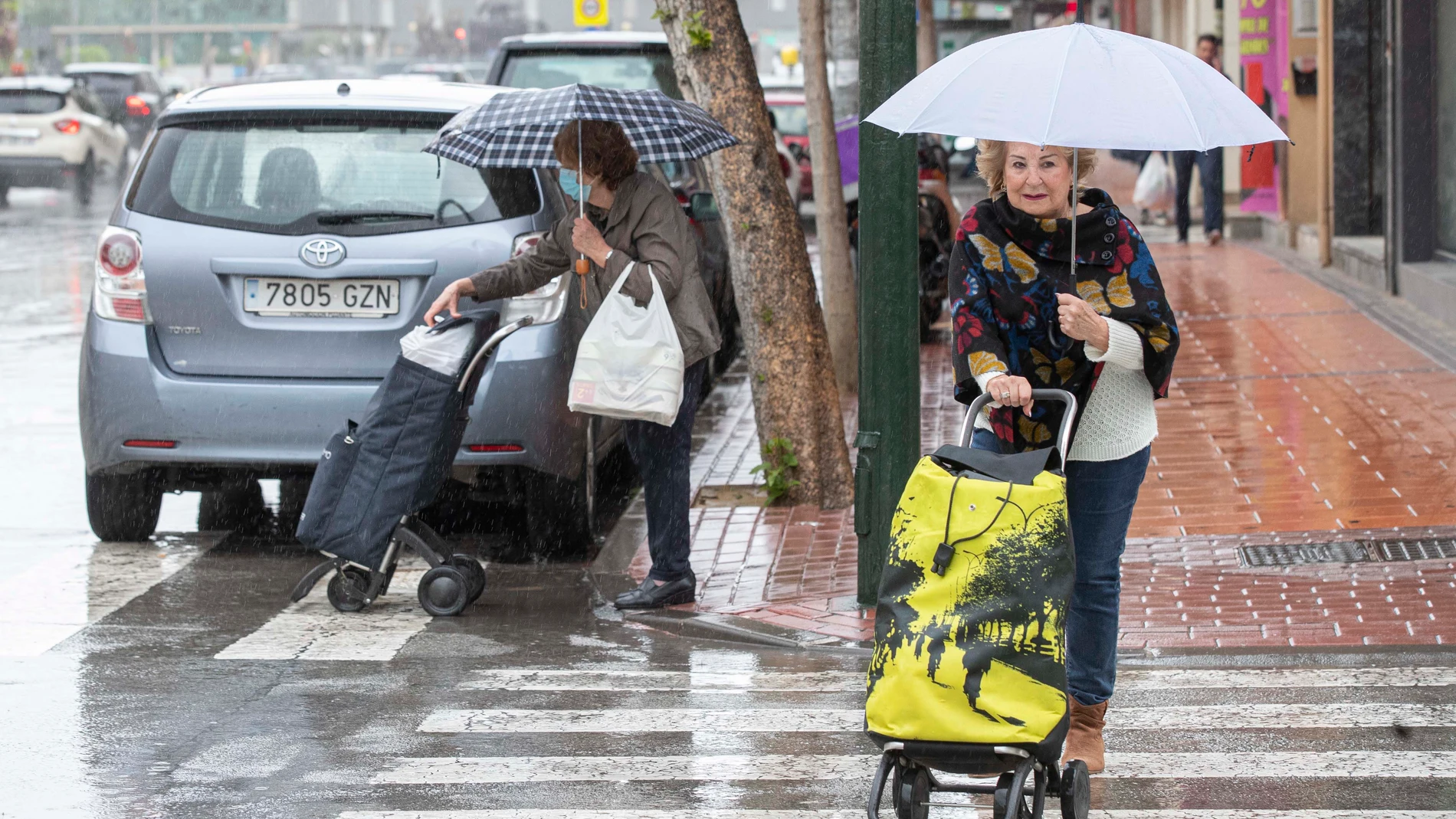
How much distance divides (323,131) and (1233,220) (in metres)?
13.8

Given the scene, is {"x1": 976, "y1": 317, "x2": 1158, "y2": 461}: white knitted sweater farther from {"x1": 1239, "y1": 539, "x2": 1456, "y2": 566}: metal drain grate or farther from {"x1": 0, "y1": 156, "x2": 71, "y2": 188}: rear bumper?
{"x1": 0, "y1": 156, "x2": 71, "y2": 188}: rear bumper

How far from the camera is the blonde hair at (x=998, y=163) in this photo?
4.35 meters

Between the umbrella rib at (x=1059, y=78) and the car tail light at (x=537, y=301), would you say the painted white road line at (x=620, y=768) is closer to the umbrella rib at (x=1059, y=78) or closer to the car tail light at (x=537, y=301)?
the umbrella rib at (x=1059, y=78)

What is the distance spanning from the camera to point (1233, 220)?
1930 centimetres

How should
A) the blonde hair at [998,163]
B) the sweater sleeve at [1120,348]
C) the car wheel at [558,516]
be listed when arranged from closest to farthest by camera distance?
the sweater sleeve at [1120,348], the blonde hair at [998,163], the car wheel at [558,516]

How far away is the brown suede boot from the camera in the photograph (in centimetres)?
453

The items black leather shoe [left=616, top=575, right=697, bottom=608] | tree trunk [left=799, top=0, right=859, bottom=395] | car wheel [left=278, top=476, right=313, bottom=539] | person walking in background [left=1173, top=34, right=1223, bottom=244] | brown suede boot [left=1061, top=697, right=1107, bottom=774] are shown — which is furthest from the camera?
person walking in background [left=1173, top=34, right=1223, bottom=244]

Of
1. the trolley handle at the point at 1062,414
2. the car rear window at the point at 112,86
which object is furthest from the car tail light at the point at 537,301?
the car rear window at the point at 112,86

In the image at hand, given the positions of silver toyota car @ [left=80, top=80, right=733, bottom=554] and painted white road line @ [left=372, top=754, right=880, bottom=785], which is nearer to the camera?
painted white road line @ [left=372, top=754, right=880, bottom=785]

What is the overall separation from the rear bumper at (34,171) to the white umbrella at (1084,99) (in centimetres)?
2583

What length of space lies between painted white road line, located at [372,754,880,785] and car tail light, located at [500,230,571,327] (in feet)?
7.75

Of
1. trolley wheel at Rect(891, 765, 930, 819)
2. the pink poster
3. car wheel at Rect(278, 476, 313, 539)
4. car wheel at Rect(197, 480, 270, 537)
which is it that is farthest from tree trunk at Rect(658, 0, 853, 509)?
the pink poster

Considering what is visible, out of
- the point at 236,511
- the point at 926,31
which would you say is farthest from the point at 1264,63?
the point at 236,511

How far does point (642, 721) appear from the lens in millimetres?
5250
